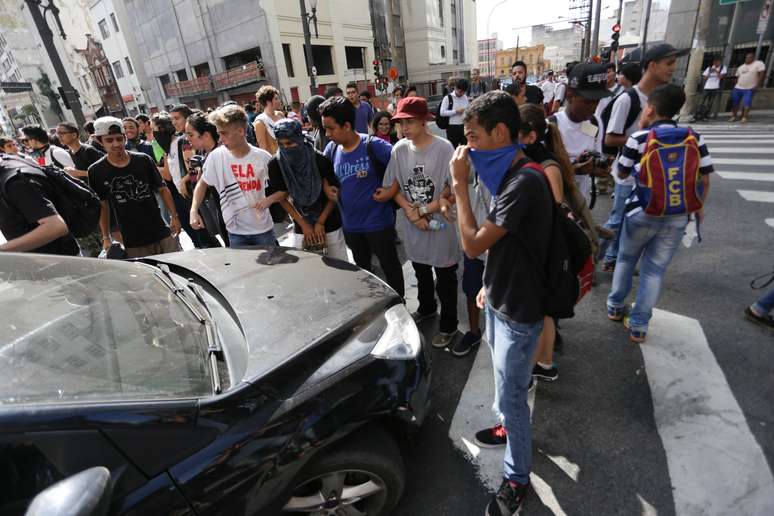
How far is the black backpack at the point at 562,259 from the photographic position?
1593 mm

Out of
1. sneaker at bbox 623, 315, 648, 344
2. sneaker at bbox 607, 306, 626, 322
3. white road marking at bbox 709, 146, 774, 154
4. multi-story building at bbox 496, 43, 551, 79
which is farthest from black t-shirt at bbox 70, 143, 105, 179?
multi-story building at bbox 496, 43, 551, 79

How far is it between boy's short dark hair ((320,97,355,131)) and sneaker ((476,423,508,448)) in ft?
7.92

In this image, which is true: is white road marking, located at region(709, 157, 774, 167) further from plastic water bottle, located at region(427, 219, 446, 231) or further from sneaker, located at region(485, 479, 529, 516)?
sneaker, located at region(485, 479, 529, 516)

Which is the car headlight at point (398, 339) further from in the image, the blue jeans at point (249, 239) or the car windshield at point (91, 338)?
the blue jeans at point (249, 239)

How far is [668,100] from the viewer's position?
2.65 metres

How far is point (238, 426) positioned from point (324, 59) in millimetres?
34609

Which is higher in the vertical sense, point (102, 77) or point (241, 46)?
point (102, 77)

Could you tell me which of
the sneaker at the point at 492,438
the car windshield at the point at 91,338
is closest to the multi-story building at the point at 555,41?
the sneaker at the point at 492,438

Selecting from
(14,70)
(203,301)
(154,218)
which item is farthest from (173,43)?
(203,301)

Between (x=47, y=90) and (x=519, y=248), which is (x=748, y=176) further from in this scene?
(x=47, y=90)

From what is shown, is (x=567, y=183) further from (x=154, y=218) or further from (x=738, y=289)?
(x=154, y=218)

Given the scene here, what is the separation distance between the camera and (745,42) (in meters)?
13.4

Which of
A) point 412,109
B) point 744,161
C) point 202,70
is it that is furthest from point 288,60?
point 412,109

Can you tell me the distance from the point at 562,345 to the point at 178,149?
493 cm
